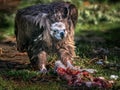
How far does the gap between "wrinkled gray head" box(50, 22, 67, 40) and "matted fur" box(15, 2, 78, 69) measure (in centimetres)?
6

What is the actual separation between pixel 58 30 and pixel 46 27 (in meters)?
0.19

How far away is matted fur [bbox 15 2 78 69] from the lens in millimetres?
8328

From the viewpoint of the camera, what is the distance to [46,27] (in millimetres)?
8289

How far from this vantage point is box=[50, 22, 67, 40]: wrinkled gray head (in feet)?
27.2

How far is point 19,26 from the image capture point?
8.84 metres

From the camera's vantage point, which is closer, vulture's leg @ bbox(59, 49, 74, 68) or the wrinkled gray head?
the wrinkled gray head

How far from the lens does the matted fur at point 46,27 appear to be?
8.33 meters

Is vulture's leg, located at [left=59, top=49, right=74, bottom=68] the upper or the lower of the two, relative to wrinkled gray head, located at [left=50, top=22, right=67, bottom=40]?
lower

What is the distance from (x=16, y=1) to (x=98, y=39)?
257cm

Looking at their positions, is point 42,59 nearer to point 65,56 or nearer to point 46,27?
point 65,56

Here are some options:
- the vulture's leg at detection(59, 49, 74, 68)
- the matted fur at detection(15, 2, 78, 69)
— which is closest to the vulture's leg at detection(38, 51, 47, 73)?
the matted fur at detection(15, 2, 78, 69)

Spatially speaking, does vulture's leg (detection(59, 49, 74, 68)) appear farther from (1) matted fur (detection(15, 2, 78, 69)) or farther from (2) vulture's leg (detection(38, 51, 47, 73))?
(2) vulture's leg (detection(38, 51, 47, 73))

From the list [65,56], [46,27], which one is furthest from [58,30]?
[65,56]

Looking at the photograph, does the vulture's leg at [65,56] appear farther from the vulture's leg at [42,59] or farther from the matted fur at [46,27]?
the vulture's leg at [42,59]
